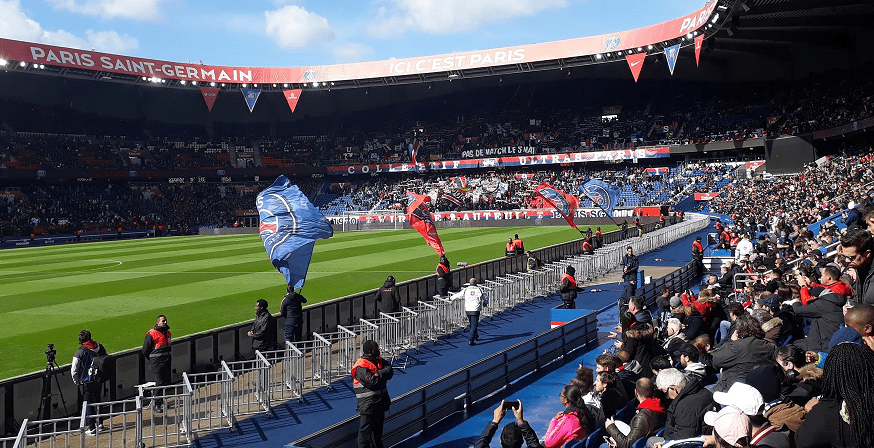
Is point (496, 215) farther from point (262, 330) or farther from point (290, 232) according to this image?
point (262, 330)

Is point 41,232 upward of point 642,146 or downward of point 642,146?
downward

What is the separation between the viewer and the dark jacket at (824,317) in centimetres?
758

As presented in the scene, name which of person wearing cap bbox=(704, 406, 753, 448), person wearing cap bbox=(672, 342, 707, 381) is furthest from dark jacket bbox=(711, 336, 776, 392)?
person wearing cap bbox=(704, 406, 753, 448)

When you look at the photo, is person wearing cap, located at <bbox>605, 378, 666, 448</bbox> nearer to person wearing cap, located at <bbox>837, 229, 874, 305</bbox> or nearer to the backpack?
person wearing cap, located at <bbox>837, 229, 874, 305</bbox>

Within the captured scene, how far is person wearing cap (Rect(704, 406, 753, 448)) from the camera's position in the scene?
4.45m

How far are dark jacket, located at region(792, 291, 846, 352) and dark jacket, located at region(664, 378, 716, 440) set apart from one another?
242 cm

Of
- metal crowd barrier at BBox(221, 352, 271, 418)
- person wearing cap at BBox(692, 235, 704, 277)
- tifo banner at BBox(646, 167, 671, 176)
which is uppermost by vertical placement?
tifo banner at BBox(646, 167, 671, 176)

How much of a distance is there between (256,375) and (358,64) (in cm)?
6161

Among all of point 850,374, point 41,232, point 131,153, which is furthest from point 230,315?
point 131,153

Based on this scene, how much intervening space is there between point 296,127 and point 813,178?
2382 inches

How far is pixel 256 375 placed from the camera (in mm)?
11453

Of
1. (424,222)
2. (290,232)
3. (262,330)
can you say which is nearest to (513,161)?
(424,222)

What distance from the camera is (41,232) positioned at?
57125 mm

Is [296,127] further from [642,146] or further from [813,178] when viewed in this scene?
[813,178]
